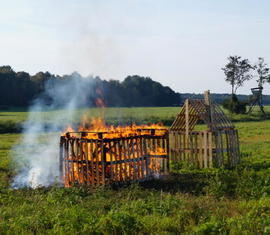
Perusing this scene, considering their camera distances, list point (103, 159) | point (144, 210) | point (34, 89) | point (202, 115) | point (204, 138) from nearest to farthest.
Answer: point (144, 210) → point (103, 159) → point (204, 138) → point (202, 115) → point (34, 89)

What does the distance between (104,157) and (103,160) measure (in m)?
0.11

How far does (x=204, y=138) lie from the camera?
17953 mm

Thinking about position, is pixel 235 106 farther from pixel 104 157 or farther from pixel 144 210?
pixel 144 210

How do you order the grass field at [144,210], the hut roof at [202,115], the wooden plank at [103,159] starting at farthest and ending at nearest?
1. the hut roof at [202,115]
2. the wooden plank at [103,159]
3. the grass field at [144,210]

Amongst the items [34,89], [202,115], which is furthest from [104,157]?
[34,89]

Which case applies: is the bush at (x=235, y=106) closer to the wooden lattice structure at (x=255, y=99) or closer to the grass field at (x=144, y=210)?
the wooden lattice structure at (x=255, y=99)

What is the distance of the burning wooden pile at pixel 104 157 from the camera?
13828mm

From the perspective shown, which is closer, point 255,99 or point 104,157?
point 104,157

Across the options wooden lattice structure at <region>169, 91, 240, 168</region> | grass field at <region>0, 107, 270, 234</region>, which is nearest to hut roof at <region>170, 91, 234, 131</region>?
wooden lattice structure at <region>169, 91, 240, 168</region>

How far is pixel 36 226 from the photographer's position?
27.3 ft

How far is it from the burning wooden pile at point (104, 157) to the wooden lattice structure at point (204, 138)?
10.9 ft

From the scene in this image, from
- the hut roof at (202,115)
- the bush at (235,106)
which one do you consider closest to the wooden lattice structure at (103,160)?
the hut roof at (202,115)

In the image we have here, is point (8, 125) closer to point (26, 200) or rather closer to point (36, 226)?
point (26, 200)

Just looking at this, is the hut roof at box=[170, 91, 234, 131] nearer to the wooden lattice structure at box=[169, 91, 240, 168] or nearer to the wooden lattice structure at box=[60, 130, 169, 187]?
the wooden lattice structure at box=[169, 91, 240, 168]
